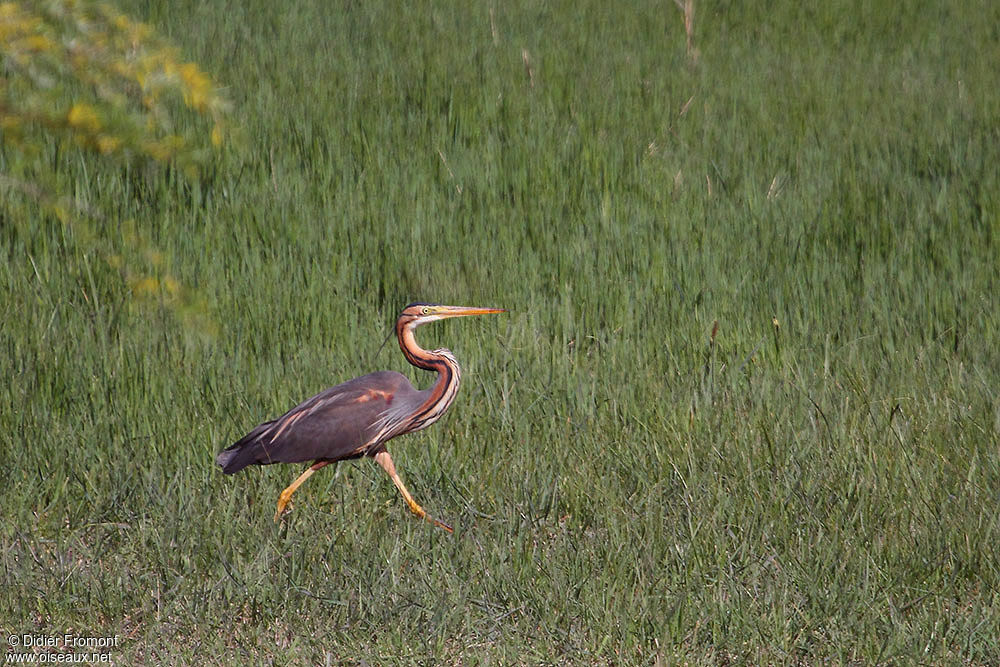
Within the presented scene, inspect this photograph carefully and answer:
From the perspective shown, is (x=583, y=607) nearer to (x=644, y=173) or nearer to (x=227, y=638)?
(x=227, y=638)

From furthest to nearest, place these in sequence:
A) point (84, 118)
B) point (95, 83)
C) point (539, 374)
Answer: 1. point (539, 374)
2. point (95, 83)
3. point (84, 118)

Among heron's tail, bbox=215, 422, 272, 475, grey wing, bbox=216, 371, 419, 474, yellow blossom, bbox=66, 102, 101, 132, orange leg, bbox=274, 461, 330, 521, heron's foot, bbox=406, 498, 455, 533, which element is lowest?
heron's foot, bbox=406, 498, 455, 533

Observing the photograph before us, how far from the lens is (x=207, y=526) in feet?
11.1

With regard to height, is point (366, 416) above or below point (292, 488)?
above

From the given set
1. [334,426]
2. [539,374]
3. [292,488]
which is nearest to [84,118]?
[334,426]

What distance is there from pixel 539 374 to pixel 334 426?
4.00 ft

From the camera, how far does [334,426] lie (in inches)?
128


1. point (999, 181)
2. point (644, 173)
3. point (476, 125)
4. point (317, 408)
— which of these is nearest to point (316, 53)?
point (476, 125)

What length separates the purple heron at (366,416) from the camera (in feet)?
10.5

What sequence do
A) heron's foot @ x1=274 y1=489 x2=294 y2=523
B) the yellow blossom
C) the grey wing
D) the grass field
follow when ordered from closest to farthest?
the yellow blossom, the grass field, the grey wing, heron's foot @ x1=274 y1=489 x2=294 y2=523

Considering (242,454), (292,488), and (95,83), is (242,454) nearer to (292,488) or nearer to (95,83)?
(292,488)

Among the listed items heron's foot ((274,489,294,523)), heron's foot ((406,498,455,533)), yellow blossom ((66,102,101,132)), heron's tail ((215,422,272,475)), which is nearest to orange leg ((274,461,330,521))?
heron's foot ((274,489,294,523))

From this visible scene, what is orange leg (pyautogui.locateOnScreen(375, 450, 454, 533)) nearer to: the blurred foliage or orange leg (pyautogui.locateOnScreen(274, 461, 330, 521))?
orange leg (pyautogui.locateOnScreen(274, 461, 330, 521))

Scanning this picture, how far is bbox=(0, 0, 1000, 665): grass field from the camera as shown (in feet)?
10.1
